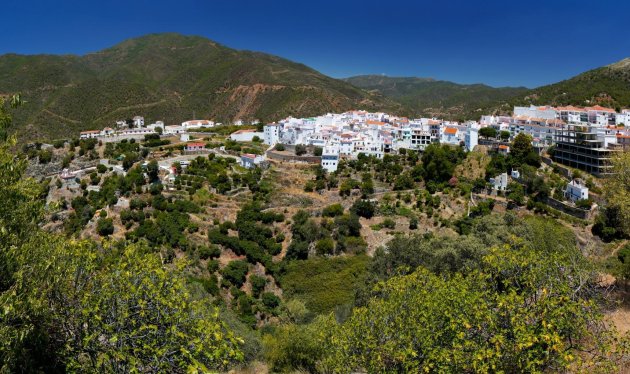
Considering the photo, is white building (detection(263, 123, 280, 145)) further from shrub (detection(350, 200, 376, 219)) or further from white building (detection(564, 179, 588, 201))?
white building (detection(564, 179, 588, 201))

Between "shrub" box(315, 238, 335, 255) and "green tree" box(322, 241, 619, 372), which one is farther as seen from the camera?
"shrub" box(315, 238, 335, 255)

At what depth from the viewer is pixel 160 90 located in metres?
112

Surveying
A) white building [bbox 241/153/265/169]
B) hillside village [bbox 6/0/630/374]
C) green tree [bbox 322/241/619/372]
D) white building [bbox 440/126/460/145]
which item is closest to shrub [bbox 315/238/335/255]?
hillside village [bbox 6/0/630/374]

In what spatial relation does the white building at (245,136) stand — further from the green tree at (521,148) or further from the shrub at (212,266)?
the green tree at (521,148)

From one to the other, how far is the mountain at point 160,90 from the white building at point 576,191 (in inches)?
2291

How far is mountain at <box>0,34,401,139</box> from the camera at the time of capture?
87688mm

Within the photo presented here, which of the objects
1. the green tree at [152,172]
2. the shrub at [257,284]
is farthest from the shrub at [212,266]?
the green tree at [152,172]

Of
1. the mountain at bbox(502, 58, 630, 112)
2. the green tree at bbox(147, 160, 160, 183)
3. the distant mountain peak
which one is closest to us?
the green tree at bbox(147, 160, 160, 183)

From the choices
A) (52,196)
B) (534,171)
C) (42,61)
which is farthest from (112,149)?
(42,61)

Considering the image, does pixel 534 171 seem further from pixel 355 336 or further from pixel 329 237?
pixel 355 336

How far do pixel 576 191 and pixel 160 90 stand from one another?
4144 inches

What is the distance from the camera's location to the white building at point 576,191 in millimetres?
31333

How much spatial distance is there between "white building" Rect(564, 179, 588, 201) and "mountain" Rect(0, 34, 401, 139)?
58.2 meters

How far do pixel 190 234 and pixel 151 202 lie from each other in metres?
6.13
